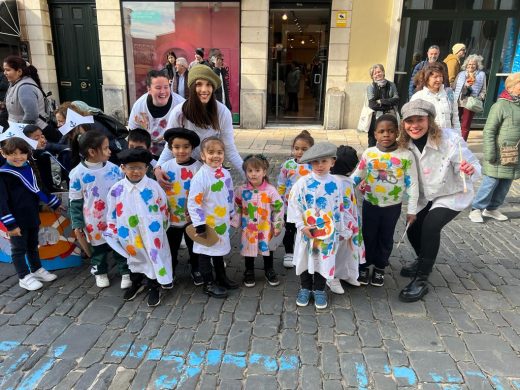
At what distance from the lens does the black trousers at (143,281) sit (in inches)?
142

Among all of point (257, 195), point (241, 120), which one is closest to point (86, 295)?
point (257, 195)

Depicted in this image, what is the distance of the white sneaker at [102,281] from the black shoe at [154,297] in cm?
51

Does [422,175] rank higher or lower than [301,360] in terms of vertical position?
higher

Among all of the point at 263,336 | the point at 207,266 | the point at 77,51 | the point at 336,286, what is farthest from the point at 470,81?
the point at 77,51

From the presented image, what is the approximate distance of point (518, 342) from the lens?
310cm

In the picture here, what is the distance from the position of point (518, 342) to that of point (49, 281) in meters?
4.02

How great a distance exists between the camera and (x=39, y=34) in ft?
36.0

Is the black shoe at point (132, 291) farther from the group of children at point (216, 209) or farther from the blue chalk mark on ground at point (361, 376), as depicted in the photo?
the blue chalk mark on ground at point (361, 376)

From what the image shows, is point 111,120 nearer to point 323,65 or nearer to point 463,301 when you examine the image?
point 463,301

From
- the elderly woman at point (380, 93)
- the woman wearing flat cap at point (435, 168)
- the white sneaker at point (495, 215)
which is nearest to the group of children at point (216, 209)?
the woman wearing flat cap at point (435, 168)

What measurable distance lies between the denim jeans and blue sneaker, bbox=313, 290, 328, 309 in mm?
3280

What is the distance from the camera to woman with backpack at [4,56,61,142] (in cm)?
499

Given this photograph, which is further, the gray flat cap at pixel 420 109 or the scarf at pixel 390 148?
the scarf at pixel 390 148

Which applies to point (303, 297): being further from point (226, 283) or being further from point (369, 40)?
point (369, 40)
